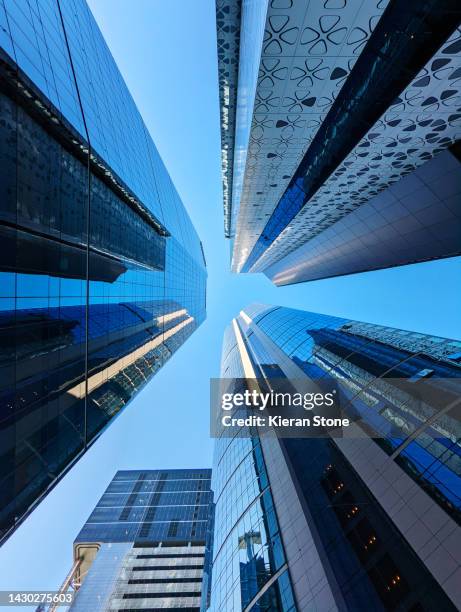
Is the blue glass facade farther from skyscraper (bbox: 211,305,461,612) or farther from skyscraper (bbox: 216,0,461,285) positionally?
skyscraper (bbox: 216,0,461,285)

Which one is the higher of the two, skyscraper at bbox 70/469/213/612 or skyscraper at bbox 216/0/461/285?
skyscraper at bbox 216/0/461/285

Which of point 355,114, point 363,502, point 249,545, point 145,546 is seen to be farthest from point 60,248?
point 145,546

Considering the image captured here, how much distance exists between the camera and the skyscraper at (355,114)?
13250 millimetres

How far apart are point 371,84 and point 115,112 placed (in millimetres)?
22816

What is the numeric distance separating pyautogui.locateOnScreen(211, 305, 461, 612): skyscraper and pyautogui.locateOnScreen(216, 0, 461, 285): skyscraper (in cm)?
1370

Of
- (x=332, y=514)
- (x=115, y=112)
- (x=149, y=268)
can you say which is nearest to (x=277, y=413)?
(x=332, y=514)

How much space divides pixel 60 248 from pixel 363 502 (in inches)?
949

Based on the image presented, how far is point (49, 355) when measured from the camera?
14680mm

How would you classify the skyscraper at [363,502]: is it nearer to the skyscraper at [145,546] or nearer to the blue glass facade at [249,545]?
the blue glass facade at [249,545]

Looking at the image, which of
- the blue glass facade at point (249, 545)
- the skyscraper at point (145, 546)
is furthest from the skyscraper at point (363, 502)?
the skyscraper at point (145, 546)

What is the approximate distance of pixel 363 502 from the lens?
1753 centimetres

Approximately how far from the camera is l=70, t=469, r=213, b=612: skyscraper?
75.9m

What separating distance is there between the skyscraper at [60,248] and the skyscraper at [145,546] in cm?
6725

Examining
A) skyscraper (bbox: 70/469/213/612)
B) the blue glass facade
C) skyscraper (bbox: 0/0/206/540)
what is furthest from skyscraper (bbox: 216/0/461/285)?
skyscraper (bbox: 70/469/213/612)
